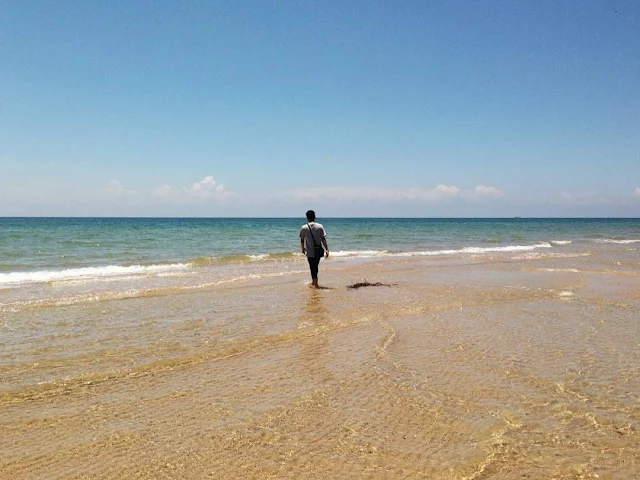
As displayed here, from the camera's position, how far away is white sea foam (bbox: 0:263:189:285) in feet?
50.8

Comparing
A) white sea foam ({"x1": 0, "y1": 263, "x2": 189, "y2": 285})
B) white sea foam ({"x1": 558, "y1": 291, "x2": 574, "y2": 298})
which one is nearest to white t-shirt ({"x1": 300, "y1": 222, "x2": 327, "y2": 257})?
white sea foam ({"x1": 558, "y1": 291, "x2": 574, "y2": 298})

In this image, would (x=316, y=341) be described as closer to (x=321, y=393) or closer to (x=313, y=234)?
(x=321, y=393)

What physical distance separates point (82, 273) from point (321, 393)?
1545 cm

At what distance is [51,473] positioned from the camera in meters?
3.48

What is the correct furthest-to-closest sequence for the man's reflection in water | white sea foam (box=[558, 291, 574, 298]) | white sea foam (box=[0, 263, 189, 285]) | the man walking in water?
white sea foam (box=[0, 263, 189, 285]) → the man walking in water → white sea foam (box=[558, 291, 574, 298]) → the man's reflection in water

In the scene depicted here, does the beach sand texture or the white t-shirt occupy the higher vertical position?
the white t-shirt

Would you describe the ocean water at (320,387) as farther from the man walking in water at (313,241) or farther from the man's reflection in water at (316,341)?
the man walking in water at (313,241)

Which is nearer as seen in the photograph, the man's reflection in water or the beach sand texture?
the beach sand texture

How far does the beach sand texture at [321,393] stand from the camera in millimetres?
3609

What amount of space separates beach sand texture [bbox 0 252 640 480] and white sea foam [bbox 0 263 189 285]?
6.76 metres

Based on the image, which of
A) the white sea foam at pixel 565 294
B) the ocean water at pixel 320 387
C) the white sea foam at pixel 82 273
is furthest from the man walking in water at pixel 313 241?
the white sea foam at pixel 82 273

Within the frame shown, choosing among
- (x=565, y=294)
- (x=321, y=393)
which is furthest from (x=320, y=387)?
(x=565, y=294)

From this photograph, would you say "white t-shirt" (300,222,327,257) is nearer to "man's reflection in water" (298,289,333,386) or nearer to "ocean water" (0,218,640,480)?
"ocean water" (0,218,640,480)

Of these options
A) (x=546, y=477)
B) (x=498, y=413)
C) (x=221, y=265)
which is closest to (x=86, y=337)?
(x=498, y=413)
